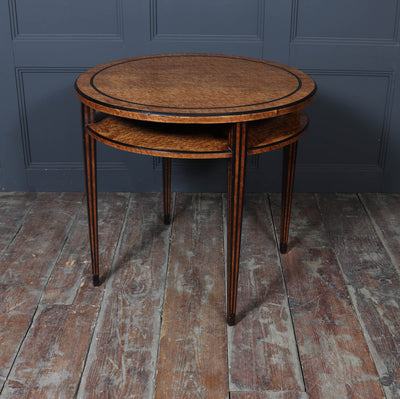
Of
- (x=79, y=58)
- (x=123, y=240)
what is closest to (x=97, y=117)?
(x=123, y=240)

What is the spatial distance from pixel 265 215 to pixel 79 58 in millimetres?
1266

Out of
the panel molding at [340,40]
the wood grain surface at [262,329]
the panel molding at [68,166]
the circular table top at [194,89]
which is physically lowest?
the wood grain surface at [262,329]

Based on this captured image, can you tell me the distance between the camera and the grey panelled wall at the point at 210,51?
2854 mm

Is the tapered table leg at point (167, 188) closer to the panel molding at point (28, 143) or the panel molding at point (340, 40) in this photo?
the panel molding at point (28, 143)

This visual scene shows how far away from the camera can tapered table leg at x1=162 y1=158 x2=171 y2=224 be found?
8.84 feet

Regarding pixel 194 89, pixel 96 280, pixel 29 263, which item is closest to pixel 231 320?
pixel 96 280

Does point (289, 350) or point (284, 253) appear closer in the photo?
point (289, 350)

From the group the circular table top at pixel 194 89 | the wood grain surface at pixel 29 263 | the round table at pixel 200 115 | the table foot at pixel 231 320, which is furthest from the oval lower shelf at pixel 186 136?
the wood grain surface at pixel 29 263

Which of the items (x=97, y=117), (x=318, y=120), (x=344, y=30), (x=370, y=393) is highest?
(x=344, y=30)

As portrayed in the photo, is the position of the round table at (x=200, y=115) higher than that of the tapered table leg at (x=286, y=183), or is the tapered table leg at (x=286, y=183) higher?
the round table at (x=200, y=115)

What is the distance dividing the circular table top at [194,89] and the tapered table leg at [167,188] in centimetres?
50

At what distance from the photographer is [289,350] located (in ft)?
6.49

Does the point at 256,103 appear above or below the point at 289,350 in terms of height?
above

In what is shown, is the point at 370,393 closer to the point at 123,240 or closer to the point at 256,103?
the point at 256,103
